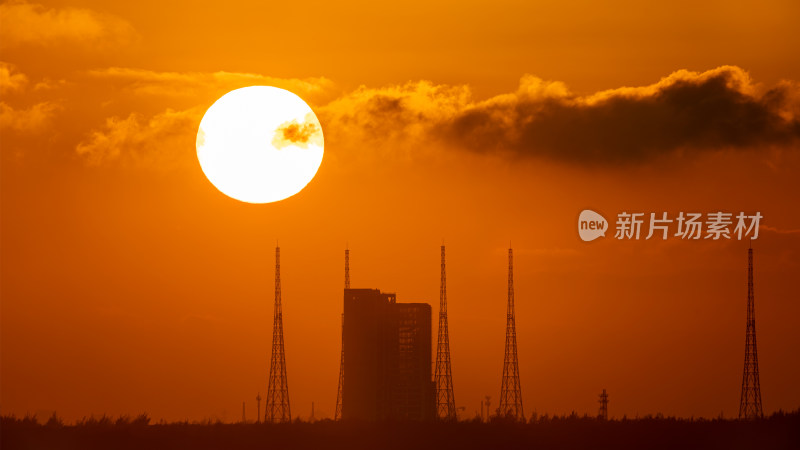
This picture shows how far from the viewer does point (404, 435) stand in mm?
60094

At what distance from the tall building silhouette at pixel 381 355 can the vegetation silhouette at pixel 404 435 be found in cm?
13231

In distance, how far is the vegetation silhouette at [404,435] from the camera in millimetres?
58531

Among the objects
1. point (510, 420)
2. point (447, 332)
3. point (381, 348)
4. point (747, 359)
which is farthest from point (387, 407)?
point (510, 420)

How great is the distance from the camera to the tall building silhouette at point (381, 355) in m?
196

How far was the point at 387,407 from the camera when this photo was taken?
7717 inches

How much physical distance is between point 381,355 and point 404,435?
138 m

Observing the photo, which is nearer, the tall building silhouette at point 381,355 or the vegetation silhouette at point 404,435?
the vegetation silhouette at point 404,435

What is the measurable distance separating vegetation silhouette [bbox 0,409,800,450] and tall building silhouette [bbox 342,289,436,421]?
434 ft

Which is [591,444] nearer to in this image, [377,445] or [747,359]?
[377,445]

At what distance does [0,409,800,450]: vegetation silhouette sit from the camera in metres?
58.5

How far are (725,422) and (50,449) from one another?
2939cm

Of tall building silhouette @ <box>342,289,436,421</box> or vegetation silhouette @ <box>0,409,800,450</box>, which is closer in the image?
vegetation silhouette @ <box>0,409,800,450</box>

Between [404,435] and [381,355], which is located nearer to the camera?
[404,435]

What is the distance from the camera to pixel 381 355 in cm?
19800
